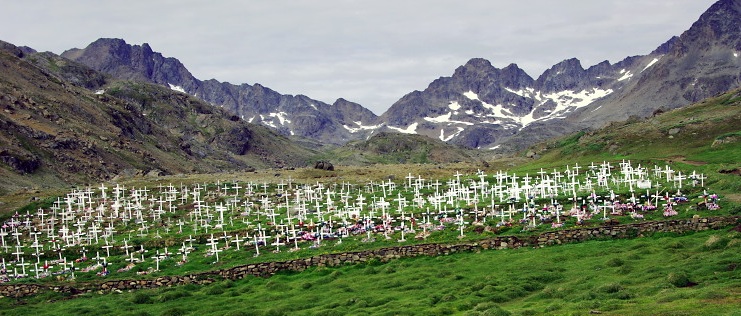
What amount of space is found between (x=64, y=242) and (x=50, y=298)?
96.0 ft

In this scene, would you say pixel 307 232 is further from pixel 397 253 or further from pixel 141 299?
pixel 141 299

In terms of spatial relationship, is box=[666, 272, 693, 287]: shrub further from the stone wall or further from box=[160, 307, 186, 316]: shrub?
box=[160, 307, 186, 316]: shrub

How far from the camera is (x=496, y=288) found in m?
43.3

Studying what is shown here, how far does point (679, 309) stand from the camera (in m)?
29.5

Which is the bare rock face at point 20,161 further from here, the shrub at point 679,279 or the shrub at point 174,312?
the shrub at point 679,279

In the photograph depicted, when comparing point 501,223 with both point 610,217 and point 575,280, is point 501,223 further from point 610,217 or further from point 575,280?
point 575,280

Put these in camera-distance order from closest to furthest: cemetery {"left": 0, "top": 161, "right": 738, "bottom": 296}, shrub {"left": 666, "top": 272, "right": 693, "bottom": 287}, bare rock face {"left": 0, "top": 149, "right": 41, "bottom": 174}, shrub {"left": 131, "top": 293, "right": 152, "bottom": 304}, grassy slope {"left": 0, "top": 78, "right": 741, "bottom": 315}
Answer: grassy slope {"left": 0, "top": 78, "right": 741, "bottom": 315}
shrub {"left": 666, "top": 272, "right": 693, "bottom": 287}
shrub {"left": 131, "top": 293, "right": 152, "bottom": 304}
cemetery {"left": 0, "top": 161, "right": 738, "bottom": 296}
bare rock face {"left": 0, "top": 149, "right": 41, "bottom": 174}

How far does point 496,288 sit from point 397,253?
17.1m

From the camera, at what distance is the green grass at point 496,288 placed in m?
34.6

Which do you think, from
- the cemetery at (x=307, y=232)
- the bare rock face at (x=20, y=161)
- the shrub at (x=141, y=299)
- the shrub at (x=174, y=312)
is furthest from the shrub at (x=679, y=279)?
the bare rock face at (x=20, y=161)

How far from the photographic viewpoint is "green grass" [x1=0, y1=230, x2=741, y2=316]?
34625mm

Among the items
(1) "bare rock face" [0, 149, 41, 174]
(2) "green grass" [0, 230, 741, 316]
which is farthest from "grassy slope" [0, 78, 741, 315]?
(1) "bare rock face" [0, 149, 41, 174]

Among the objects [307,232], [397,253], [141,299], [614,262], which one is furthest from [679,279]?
[307,232]

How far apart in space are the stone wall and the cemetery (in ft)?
0.29
